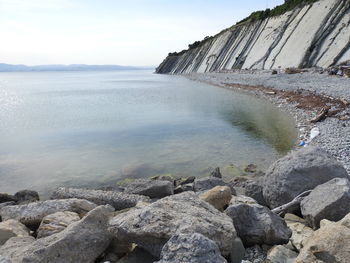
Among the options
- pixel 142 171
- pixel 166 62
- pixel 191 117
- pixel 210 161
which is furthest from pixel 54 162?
pixel 166 62

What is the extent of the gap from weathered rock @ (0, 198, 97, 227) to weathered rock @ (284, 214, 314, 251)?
12.8 feet

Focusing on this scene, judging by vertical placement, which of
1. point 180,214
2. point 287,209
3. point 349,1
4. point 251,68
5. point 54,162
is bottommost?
point 54,162

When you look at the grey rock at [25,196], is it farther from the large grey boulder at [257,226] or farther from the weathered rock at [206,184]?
the large grey boulder at [257,226]

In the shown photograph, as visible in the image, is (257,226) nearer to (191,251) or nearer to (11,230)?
(191,251)

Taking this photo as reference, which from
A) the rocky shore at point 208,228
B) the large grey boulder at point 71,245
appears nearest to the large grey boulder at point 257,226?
the rocky shore at point 208,228

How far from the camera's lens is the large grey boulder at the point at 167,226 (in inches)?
150

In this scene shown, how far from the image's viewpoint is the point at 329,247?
336 cm

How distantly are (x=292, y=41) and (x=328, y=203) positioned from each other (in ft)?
130

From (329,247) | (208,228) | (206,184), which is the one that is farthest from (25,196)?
(329,247)

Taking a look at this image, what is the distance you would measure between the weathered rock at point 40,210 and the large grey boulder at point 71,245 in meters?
1.36

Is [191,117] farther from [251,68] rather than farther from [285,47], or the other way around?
[251,68]

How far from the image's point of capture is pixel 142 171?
37.6 ft

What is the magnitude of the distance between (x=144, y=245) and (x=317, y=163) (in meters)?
4.02

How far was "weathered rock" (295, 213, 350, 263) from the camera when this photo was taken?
10.8 feet
